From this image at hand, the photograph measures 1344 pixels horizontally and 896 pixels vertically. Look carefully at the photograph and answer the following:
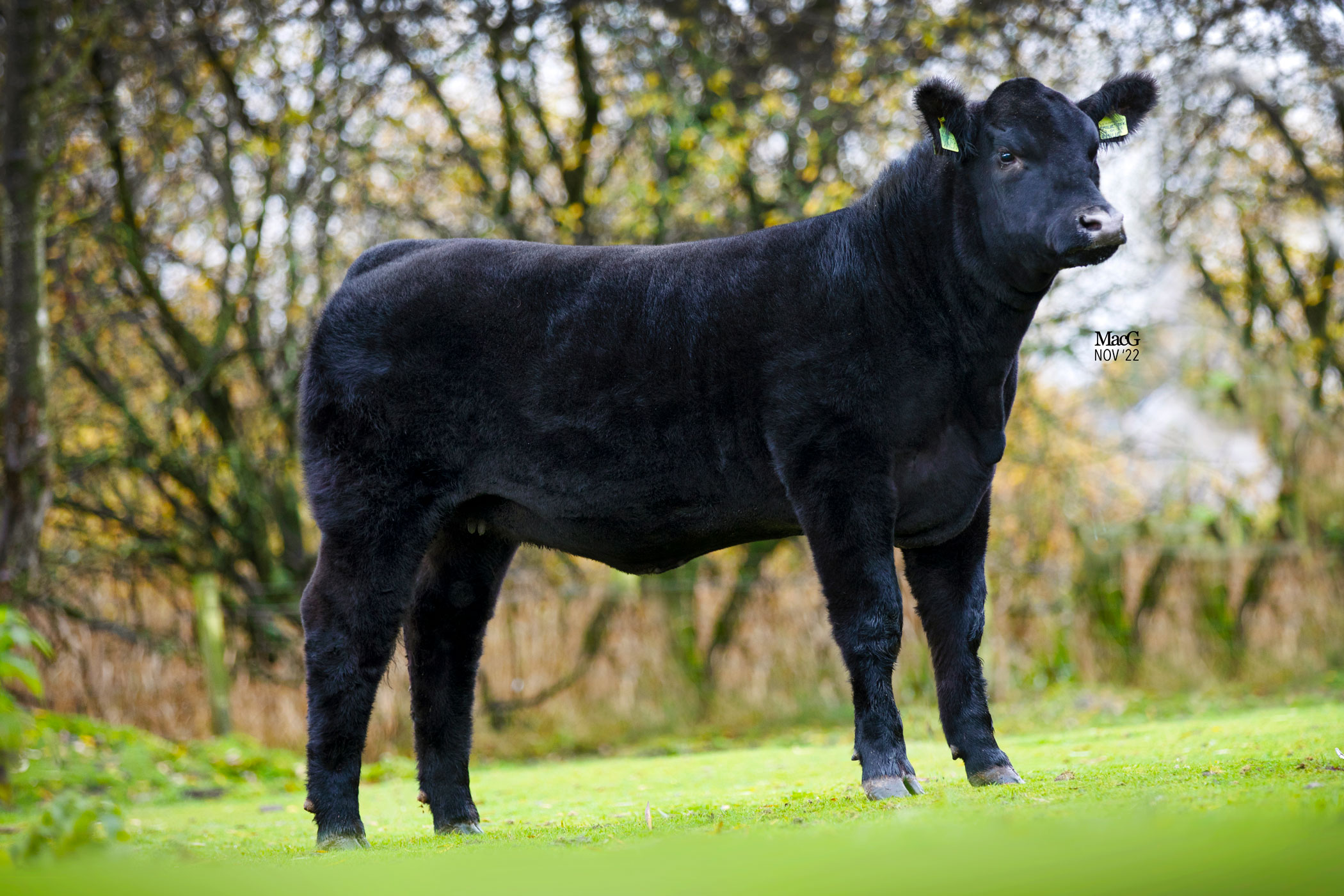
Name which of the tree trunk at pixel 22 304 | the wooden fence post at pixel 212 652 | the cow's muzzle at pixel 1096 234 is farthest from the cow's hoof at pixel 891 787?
the wooden fence post at pixel 212 652

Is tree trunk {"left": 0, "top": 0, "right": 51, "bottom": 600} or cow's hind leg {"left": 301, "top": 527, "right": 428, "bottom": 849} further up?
tree trunk {"left": 0, "top": 0, "right": 51, "bottom": 600}

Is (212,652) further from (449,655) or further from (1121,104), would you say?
(1121,104)

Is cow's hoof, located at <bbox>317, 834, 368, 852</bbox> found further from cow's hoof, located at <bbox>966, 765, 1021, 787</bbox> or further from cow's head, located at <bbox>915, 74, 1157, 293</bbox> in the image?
cow's head, located at <bbox>915, 74, 1157, 293</bbox>

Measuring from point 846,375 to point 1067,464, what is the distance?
11.2 metres

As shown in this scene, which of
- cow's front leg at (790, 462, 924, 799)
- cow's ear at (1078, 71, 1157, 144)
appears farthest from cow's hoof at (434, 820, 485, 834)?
cow's ear at (1078, 71, 1157, 144)

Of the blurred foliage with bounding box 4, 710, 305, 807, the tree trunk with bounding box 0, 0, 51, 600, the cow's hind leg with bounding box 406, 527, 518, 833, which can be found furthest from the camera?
the tree trunk with bounding box 0, 0, 51, 600

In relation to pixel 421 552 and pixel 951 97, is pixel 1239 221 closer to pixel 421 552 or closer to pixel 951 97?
pixel 951 97

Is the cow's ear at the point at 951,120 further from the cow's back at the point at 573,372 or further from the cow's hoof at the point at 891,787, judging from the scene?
the cow's hoof at the point at 891,787

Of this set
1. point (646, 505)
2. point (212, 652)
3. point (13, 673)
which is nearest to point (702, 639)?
point (212, 652)

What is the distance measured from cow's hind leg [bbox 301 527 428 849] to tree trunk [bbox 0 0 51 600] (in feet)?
19.2

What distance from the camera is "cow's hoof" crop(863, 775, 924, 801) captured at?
16.5 ft

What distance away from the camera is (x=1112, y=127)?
6.01 meters

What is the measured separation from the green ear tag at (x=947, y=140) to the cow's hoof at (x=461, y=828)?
12.0ft

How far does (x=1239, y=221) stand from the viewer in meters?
17.0
